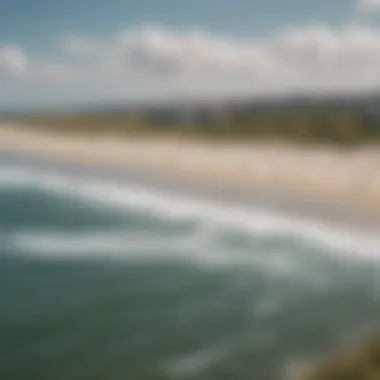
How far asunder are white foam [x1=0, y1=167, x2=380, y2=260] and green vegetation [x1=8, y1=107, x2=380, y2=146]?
1367 cm

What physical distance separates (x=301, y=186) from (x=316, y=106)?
3484cm

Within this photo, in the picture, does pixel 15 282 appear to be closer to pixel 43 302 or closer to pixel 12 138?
pixel 43 302

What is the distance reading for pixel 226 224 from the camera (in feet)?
70.3

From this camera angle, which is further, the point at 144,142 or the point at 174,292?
the point at 144,142

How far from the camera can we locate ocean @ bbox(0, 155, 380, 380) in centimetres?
1075

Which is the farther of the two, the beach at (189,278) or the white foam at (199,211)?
the white foam at (199,211)

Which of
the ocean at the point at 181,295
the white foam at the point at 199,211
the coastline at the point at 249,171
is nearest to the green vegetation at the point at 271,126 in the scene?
the coastline at the point at 249,171

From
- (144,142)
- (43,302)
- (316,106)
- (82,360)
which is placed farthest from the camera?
(316,106)

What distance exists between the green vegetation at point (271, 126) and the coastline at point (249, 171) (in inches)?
123

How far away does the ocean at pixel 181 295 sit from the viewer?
10.8m

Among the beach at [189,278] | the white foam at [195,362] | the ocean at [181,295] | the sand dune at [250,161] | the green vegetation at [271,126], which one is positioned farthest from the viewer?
the green vegetation at [271,126]

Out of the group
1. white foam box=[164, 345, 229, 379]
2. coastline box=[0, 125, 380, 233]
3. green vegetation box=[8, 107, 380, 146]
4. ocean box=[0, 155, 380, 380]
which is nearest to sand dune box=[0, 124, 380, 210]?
coastline box=[0, 125, 380, 233]

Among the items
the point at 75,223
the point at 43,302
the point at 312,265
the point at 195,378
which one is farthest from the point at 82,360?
the point at 75,223

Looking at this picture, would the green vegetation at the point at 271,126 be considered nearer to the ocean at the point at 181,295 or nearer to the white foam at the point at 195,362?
the ocean at the point at 181,295
